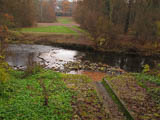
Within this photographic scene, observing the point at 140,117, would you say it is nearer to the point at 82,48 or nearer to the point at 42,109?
the point at 42,109

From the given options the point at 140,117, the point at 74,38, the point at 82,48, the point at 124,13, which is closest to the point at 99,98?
the point at 140,117

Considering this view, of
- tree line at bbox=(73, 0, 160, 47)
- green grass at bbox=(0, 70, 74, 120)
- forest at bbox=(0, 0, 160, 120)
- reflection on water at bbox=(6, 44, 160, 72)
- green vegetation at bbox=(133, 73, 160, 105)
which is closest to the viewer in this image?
green grass at bbox=(0, 70, 74, 120)

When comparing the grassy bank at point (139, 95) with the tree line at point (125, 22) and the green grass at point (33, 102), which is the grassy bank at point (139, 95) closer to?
the green grass at point (33, 102)

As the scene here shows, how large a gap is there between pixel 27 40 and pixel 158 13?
23720mm

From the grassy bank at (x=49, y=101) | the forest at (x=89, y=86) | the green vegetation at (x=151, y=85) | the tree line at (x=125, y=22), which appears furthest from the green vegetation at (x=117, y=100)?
the tree line at (x=125, y=22)

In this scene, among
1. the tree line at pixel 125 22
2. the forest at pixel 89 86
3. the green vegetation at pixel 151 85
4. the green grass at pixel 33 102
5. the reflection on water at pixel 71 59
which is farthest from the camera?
the tree line at pixel 125 22

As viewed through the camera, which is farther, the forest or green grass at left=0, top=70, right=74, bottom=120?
the forest

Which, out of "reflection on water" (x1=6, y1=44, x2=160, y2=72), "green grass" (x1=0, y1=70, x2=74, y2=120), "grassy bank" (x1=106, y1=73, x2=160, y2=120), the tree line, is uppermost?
the tree line

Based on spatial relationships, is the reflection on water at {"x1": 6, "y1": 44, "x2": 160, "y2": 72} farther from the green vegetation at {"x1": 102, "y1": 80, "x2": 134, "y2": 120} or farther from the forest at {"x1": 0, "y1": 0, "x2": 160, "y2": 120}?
the green vegetation at {"x1": 102, "y1": 80, "x2": 134, "y2": 120}

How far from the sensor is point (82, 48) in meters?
27.1

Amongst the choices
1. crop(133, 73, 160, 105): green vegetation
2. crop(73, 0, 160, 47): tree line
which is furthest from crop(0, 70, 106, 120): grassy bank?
crop(73, 0, 160, 47): tree line

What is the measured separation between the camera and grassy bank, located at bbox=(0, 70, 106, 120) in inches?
247

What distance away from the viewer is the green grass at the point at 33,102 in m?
6.21

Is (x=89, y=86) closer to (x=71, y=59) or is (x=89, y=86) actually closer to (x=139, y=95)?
(x=139, y=95)
